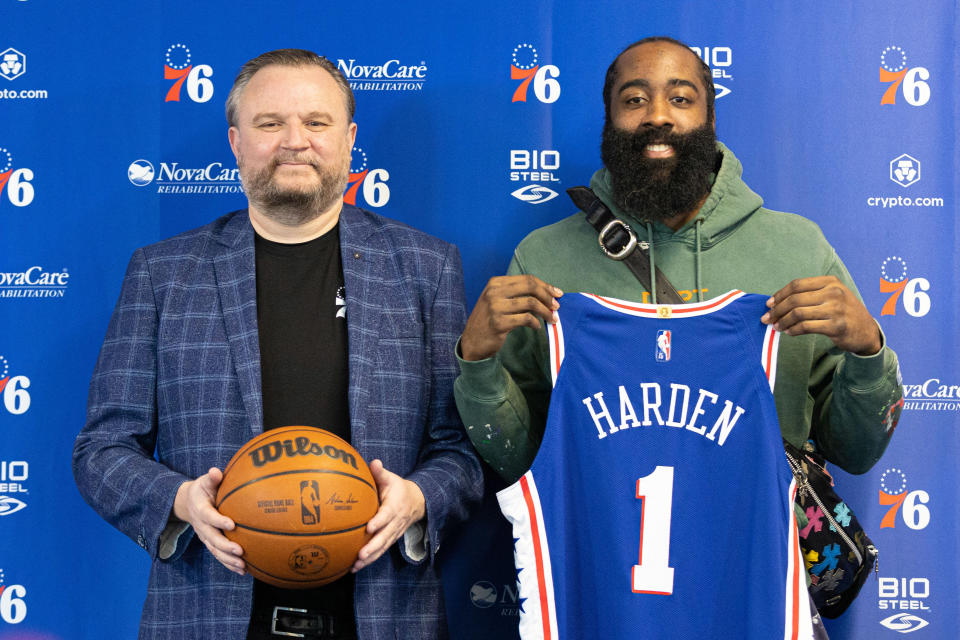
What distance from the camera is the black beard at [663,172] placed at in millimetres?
2125

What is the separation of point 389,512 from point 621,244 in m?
0.92

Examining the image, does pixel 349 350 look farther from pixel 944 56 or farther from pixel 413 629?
pixel 944 56

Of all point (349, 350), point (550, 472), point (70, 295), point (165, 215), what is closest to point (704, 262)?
point (550, 472)

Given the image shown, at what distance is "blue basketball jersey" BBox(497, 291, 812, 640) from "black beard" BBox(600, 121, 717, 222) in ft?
1.28

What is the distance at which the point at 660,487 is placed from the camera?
5.84 ft

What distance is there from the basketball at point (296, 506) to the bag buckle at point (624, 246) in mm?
881

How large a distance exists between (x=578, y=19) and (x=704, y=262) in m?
1.04

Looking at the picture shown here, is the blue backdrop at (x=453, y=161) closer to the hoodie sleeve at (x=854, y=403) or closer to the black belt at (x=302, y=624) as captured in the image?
the hoodie sleeve at (x=854, y=403)

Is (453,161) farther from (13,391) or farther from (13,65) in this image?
(13,391)

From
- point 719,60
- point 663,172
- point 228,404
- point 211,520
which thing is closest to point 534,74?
point 719,60

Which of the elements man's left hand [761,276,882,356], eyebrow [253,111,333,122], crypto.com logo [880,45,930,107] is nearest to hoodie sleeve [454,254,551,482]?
man's left hand [761,276,882,356]

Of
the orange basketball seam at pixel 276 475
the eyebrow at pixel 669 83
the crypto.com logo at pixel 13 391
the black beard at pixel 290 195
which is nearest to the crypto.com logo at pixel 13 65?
the crypto.com logo at pixel 13 391

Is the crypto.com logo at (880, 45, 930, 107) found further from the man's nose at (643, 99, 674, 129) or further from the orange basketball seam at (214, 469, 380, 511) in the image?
the orange basketball seam at (214, 469, 380, 511)

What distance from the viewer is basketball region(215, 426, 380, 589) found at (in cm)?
166
